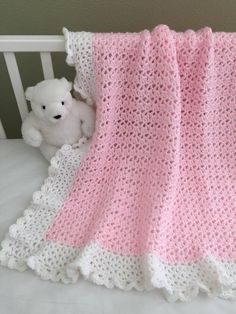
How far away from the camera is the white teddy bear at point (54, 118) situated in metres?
0.95

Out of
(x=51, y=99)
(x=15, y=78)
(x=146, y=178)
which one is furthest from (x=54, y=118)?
(x=146, y=178)

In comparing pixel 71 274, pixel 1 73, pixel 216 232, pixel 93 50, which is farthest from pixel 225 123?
pixel 1 73

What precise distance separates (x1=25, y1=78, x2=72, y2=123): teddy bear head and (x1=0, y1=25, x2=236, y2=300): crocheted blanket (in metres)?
0.05

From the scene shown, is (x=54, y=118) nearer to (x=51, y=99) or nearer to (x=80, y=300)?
(x=51, y=99)

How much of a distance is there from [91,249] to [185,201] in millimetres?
281

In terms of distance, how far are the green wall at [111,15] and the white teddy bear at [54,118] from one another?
27 cm

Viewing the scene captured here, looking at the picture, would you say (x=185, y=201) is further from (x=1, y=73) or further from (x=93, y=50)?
(x=1, y=73)

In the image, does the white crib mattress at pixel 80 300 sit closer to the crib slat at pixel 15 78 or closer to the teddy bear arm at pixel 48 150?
the teddy bear arm at pixel 48 150

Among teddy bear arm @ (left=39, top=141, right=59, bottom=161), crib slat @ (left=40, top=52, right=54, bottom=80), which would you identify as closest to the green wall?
crib slat @ (left=40, top=52, right=54, bottom=80)

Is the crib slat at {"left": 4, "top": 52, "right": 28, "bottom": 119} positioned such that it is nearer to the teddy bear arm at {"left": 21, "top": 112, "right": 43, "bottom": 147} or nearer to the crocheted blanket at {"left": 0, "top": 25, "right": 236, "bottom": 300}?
the teddy bear arm at {"left": 21, "top": 112, "right": 43, "bottom": 147}

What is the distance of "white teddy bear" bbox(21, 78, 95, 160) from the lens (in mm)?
945

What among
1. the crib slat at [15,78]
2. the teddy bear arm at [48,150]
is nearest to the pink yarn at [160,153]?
the teddy bear arm at [48,150]

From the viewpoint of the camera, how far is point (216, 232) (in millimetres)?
896

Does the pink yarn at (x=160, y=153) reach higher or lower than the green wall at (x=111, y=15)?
lower
